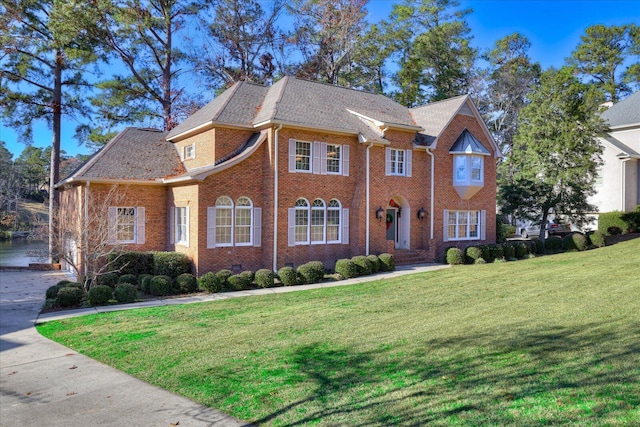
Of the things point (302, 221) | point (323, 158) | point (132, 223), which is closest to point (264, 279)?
point (302, 221)

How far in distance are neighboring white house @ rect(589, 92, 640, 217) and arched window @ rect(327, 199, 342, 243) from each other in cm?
2010

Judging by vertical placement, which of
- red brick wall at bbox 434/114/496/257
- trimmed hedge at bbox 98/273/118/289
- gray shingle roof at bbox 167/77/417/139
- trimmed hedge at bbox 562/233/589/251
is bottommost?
trimmed hedge at bbox 98/273/118/289

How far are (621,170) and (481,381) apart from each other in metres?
31.1

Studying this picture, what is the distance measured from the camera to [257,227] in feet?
59.0

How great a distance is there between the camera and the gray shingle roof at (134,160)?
1820cm

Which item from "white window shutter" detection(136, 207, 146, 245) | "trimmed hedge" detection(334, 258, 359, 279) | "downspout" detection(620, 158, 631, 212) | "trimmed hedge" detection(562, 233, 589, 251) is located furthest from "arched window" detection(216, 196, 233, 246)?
"downspout" detection(620, 158, 631, 212)

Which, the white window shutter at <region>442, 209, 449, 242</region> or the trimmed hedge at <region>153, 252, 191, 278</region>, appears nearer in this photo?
the trimmed hedge at <region>153, 252, 191, 278</region>

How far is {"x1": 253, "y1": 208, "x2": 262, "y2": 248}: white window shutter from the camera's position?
1792 cm

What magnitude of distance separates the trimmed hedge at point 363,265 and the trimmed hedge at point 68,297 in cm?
956

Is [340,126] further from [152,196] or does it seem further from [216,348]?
[216,348]

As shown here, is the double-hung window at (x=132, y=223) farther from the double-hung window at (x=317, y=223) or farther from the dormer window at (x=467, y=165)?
the dormer window at (x=467, y=165)

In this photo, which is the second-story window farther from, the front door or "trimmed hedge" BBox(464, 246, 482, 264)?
"trimmed hedge" BBox(464, 246, 482, 264)

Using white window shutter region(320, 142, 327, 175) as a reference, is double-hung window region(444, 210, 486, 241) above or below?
below

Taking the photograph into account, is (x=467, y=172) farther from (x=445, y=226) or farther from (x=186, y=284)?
(x=186, y=284)
